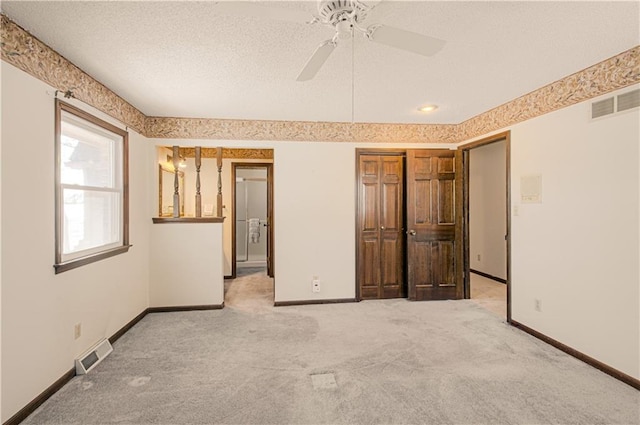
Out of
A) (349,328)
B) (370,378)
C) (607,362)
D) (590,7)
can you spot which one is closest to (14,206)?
(370,378)

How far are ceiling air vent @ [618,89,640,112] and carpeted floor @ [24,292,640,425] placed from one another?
196cm

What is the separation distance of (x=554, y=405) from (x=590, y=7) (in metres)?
2.37

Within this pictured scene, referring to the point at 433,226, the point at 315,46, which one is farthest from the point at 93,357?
the point at 433,226

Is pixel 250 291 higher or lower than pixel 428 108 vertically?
lower

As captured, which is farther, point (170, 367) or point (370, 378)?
Result: point (170, 367)

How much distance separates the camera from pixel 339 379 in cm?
227

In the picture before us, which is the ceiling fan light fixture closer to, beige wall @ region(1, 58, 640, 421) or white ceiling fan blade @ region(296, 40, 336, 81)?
beige wall @ region(1, 58, 640, 421)

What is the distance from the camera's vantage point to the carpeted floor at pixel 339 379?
6.20ft

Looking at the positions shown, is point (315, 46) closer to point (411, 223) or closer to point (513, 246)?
point (411, 223)

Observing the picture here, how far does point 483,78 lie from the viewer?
2680 mm

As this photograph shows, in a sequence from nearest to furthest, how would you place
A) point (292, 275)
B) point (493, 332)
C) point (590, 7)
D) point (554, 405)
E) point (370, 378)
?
point (590, 7) → point (554, 405) → point (370, 378) → point (493, 332) → point (292, 275)

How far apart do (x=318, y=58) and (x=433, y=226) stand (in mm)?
3027

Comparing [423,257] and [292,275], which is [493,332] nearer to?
[423,257]

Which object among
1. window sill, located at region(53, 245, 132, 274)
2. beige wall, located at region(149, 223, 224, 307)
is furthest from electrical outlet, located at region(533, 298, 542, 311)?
window sill, located at region(53, 245, 132, 274)
